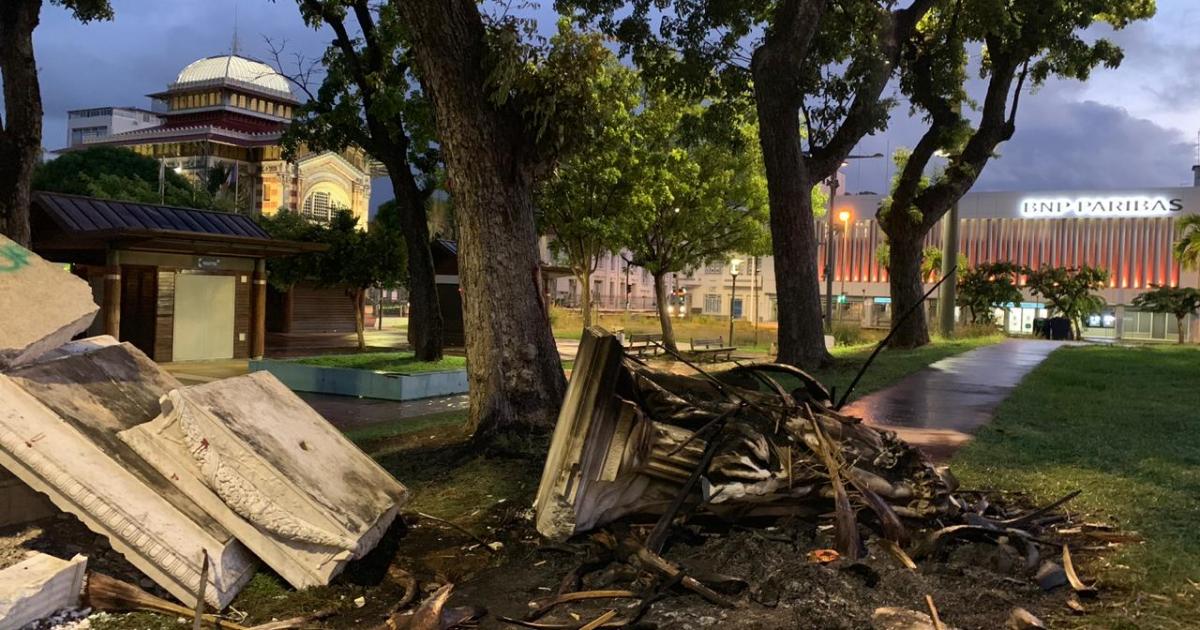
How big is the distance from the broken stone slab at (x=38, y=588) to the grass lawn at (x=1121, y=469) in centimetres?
383

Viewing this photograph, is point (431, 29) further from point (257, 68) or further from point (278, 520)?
point (257, 68)

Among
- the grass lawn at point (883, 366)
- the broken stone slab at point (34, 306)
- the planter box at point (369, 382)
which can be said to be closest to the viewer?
the broken stone slab at point (34, 306)

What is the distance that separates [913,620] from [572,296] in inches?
2951

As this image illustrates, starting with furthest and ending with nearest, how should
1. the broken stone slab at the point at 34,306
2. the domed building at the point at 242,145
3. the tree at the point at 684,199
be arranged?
1. the domed building at the point at 242,145
2. the tree at the point at 684,199
3. the broken stone slab at the point at 34,306

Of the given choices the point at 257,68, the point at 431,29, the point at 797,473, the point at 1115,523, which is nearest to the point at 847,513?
the point at 797,473

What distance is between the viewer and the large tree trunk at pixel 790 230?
13.5m

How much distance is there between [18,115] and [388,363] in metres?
6.62

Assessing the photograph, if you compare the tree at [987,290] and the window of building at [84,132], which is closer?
the tree at [987,290]

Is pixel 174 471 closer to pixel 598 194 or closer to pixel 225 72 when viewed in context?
pixel 598 194

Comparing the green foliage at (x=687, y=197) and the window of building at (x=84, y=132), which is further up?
the window of building at (x=84, y=132)

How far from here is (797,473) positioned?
4340 millimetres

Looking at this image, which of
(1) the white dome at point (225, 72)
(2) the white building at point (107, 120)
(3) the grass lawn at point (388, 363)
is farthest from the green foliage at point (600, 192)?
(2) the white building at point (107, 120)

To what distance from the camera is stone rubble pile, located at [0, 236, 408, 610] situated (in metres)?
3.54

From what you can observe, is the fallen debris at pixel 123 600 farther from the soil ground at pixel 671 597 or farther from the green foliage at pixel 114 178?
the green foliage at pixel 114 178
